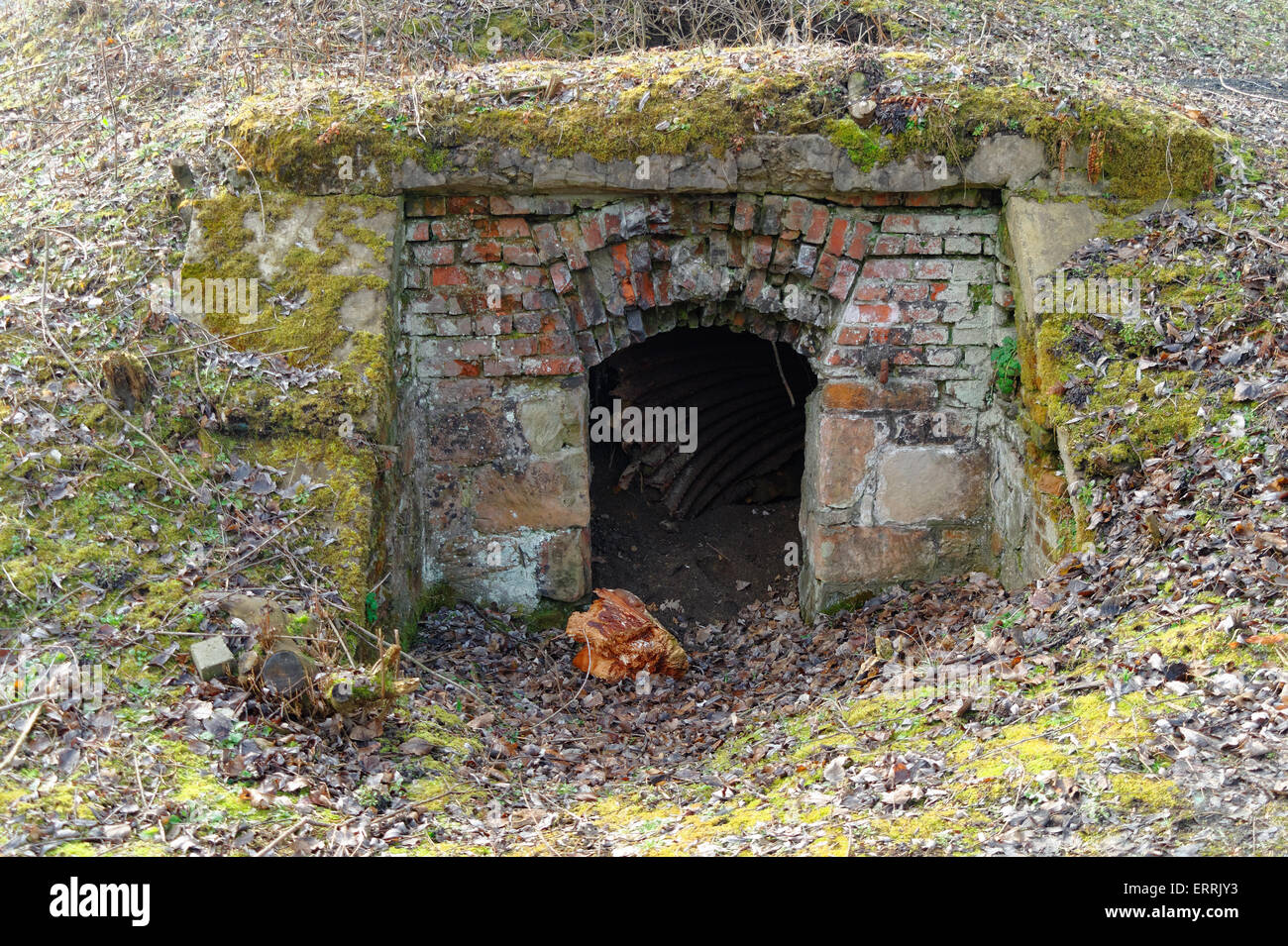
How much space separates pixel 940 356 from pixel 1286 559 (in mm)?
2018

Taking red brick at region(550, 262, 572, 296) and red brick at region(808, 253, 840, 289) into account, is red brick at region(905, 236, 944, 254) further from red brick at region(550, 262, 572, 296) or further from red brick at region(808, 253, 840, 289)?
red brick at region(550, 262, 572, 296)

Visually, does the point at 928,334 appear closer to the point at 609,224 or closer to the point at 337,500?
the point at 609,224

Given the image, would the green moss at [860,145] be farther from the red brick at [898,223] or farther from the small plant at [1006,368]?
the small plant at [1006,368]

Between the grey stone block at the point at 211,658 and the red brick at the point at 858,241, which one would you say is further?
the red brick at the point at 858,241

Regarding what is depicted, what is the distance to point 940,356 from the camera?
5148 millimetres

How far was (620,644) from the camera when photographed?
16.6 feet

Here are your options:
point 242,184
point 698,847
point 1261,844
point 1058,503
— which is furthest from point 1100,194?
point 242,184

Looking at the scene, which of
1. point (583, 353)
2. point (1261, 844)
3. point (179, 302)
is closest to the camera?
Result: point (1261, 844)

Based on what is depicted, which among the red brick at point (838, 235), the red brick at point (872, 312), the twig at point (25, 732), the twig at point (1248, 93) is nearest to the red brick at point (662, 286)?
the red brick at point (838, 235)

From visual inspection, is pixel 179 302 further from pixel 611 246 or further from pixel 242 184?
pixel 611 246

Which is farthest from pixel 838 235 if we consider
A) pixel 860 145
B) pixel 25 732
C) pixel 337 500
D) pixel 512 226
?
pixel 25 732

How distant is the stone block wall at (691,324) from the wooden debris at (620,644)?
0.90 feet

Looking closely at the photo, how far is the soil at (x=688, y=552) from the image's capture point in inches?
239

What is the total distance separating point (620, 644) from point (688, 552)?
151cm
